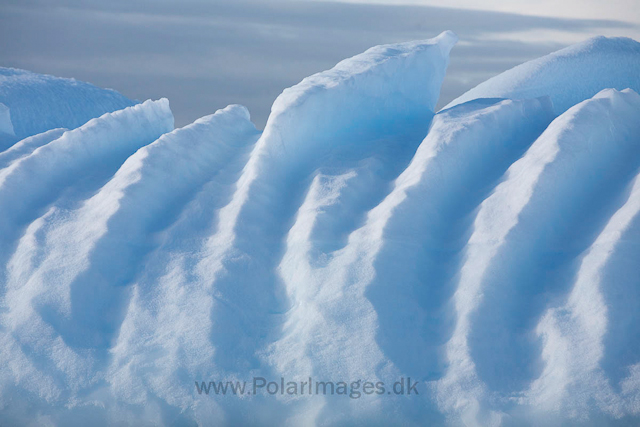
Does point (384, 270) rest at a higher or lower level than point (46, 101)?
higher

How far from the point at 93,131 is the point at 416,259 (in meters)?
3.22

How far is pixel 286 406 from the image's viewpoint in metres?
3.27

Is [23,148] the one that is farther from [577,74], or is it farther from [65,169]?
[577,74]

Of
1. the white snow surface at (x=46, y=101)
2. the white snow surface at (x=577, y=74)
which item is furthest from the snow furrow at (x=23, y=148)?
the white snow surface at (x=577, y=74)

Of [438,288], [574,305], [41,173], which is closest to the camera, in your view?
[574,305]

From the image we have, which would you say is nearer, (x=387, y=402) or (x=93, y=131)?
(x=387, y=402)

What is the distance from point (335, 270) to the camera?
371 cm

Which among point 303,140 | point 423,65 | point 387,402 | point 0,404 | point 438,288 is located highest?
point 423,65

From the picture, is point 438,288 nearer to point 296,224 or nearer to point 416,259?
point 416,259

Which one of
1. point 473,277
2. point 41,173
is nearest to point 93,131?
point 41,173

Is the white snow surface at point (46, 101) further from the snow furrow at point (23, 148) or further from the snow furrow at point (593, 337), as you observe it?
the snow furrow at point (593, 337)

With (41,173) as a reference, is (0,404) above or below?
below

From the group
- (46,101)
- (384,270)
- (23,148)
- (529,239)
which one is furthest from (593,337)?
(46,101)

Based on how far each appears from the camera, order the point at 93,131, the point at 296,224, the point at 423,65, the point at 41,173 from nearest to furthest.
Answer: the point at 296,224
the point at 41,173
the point at 93,131
the point at 423,65
